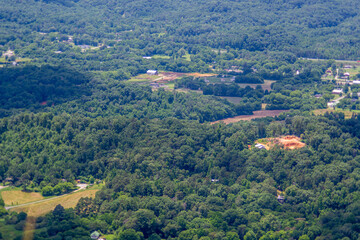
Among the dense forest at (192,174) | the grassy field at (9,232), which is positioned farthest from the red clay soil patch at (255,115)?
the grassy field at (9,232)

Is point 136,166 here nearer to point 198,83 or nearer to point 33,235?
point 33,235

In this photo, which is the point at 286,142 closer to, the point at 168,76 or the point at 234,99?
the point at 234,99

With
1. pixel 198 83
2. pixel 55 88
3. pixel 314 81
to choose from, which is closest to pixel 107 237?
pixel 55 88

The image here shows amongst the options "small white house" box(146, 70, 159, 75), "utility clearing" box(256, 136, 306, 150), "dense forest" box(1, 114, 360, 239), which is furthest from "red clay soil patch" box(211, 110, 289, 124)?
"small white house" box(146, 70, 159, 75)

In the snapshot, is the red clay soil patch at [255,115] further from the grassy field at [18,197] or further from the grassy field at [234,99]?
the grassy field at [18,197]

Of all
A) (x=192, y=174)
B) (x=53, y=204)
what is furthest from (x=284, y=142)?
(x=53, y=204)

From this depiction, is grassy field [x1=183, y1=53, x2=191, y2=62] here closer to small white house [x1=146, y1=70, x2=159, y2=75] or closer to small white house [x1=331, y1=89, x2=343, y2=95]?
small white house [x1=146, y1=70, x2=159, y2=75]

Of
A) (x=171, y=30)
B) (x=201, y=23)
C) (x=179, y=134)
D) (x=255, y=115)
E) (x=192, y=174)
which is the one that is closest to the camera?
(x=192, y=174)
